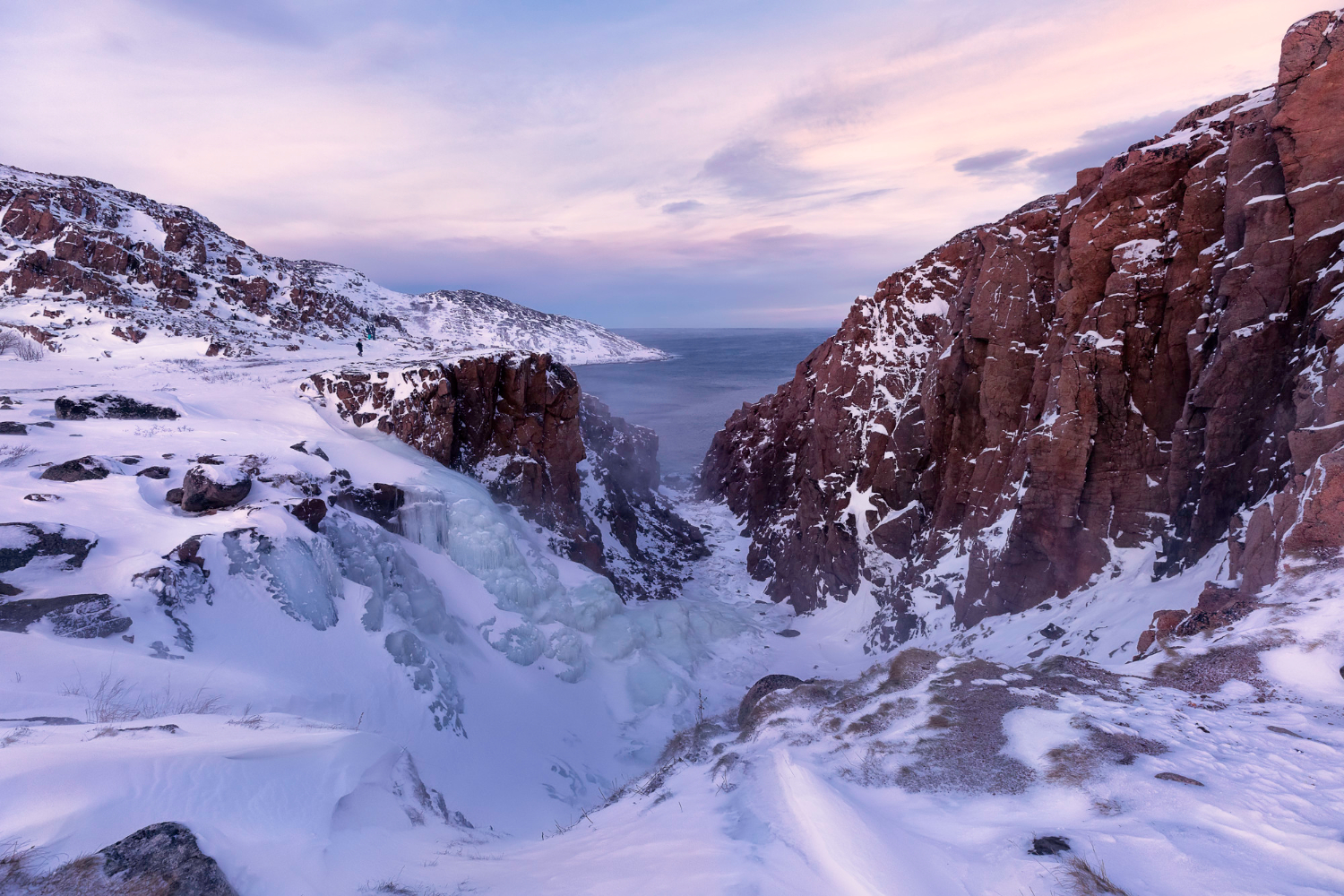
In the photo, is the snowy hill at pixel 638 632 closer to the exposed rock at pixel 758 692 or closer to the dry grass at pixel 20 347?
the exposed rock at pixel 758 692

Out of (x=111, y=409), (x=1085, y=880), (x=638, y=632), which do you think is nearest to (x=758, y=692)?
(x=1085, y=880)

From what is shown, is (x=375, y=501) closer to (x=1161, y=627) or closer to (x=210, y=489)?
(x=210, y=489)

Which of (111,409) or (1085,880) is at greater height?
(111,409)

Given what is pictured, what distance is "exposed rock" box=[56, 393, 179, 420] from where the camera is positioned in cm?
1870

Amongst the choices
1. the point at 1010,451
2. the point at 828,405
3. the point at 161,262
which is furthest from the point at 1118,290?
the point at 161,262

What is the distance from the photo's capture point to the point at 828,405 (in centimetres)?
3528

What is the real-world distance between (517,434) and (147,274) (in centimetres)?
3771

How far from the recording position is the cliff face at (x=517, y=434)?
25453 mm

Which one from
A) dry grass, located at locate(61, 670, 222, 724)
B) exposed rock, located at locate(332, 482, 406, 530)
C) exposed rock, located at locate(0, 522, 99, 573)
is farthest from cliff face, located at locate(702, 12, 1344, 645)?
exposed rock, located at locate(0, 522, 99, 573)

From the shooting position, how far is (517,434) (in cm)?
2884

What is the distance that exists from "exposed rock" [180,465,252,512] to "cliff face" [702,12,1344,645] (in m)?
24.2

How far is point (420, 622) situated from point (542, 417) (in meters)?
13.9

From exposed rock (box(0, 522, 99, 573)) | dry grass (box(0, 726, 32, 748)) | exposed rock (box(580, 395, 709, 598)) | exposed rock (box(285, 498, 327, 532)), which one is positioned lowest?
exposed rock (box(580, 395, 709, 598))

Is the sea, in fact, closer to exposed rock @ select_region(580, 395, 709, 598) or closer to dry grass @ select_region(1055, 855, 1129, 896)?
exposed rock @ select_region(580, 395, 709, 598)
